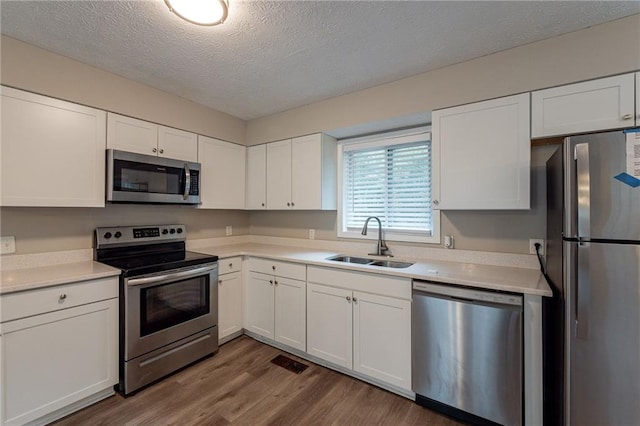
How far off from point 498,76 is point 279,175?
215 cm

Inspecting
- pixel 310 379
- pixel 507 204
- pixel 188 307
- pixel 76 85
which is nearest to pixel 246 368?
pixel 310 379

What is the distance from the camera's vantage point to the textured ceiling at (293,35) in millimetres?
1565

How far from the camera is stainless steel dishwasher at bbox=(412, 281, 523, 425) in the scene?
163cm

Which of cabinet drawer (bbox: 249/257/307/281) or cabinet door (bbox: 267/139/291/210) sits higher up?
cabinet door (bbox: 267/139/291/210)

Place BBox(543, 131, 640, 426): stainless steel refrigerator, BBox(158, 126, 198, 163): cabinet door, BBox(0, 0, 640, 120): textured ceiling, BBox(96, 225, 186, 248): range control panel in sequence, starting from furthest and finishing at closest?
BBox(158, 126, 198, 163): cabinet door
BBox(96, 225, 186, 248): range control panel
BBox(0, 0, 640, 120): textured ceiling
BBox(543, 131, 640, 426): stainless steel refrigerator

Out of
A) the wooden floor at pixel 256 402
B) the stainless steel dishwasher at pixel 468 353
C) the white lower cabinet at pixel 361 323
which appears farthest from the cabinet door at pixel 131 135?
the stainless steel dishwasher at pixel 468 353

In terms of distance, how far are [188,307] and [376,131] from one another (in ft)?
7.81

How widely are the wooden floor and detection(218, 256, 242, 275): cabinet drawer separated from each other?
0.82 meters

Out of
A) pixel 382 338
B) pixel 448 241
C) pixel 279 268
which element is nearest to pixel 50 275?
pixel 279 268

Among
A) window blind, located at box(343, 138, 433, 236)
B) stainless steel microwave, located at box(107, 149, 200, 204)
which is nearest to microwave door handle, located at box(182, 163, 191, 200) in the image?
stainless steel microwave, located at box(107, 149, 200, 204)

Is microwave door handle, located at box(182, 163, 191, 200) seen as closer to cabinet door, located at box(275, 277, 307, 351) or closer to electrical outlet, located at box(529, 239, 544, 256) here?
cabinet door, located at box(275, 277, 307, 351)

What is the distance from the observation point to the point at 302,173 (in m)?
2.98

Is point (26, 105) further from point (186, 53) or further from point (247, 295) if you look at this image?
point (247, 295)

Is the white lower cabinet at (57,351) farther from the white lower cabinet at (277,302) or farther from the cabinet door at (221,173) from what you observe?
the cabinet door at (221,173)
